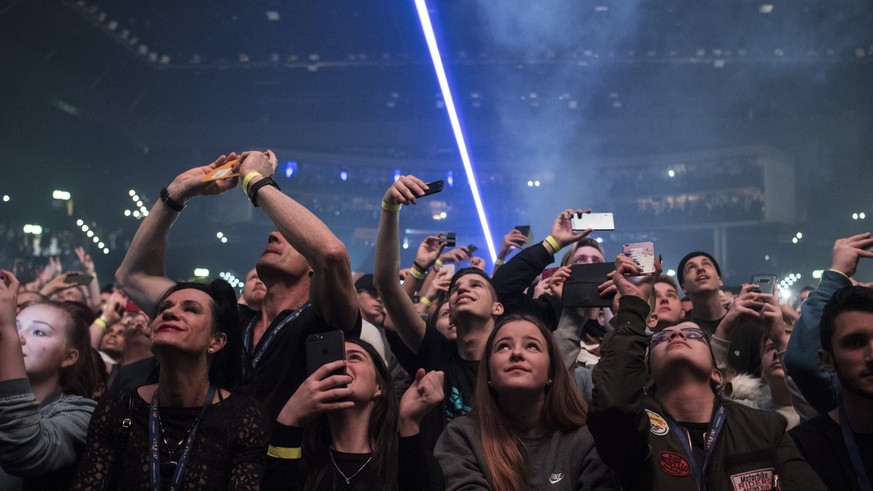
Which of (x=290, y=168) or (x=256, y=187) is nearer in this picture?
(x=256, y=187)

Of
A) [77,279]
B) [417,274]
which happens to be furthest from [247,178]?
[77,279]

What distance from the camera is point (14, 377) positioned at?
2.19 metres

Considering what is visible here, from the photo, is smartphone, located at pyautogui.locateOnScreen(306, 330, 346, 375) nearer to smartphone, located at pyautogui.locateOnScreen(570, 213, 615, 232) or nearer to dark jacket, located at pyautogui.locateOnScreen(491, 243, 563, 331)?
dark jacket, located at pyautogui.locateOnScreen(491, 243, 563, 331)

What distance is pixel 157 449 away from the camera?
204 centimetres

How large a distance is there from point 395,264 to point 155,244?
1.11 meters

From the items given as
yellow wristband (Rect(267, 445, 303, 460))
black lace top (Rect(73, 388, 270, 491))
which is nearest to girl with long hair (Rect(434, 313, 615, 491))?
yellow wristband (Rect(267, 445, 303, 460))

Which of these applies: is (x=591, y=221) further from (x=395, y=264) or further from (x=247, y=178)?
(x=247, y=178)

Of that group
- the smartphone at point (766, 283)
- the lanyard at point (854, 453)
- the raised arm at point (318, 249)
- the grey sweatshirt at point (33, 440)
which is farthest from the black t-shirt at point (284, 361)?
the smartphone at point (766, 283)

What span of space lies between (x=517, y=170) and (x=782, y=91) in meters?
11.8

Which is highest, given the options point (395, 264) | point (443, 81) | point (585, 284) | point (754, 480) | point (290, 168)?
point (290, 168)

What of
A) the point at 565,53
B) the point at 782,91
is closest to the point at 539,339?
the point at 565,53

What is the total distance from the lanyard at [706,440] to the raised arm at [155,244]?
2.12 metres

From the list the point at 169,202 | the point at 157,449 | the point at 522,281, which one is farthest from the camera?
the point at 522,281

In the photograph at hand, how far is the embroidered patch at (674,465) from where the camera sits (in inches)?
86.1
